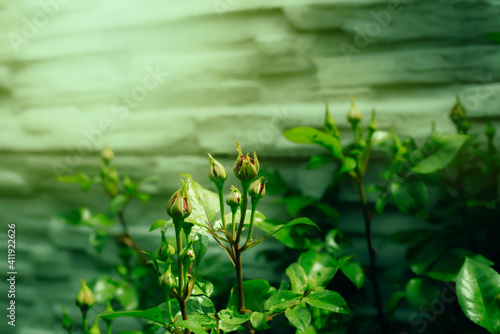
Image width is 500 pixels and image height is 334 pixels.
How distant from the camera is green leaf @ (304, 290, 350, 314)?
513 mm

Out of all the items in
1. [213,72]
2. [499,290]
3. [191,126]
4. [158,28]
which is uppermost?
[158,28]

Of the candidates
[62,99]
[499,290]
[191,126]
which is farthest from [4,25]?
[499,290]

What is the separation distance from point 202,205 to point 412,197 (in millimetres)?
365

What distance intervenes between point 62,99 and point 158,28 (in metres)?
0.35

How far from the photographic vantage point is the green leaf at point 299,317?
485 millimetres

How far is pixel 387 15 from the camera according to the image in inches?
32.5

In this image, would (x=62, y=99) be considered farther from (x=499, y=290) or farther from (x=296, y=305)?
(x=499, y=290)

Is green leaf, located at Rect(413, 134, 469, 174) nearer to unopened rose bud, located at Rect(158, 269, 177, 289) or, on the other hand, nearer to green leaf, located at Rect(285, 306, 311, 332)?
green leaf, located at Rect(285, 306, 311, 332)

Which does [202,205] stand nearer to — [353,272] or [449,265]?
[353,272]

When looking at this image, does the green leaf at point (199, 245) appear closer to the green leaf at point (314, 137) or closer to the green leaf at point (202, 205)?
the green leaf at point (202, 205)

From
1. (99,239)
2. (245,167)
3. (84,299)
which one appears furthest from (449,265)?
(99,239)

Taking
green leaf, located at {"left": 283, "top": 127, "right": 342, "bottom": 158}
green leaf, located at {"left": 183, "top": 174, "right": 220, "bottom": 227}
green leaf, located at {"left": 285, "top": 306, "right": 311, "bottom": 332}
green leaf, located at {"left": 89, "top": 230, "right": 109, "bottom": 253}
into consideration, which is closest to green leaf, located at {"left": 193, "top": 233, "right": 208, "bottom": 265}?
green leaf, located at {"left": 183, "top": 174, "right": 220, "bottom": 227}

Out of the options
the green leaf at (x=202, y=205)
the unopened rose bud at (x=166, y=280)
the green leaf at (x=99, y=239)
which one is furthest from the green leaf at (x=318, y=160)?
the green leaf at (x=99, y=239)

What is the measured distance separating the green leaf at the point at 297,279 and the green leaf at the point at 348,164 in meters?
0.19
